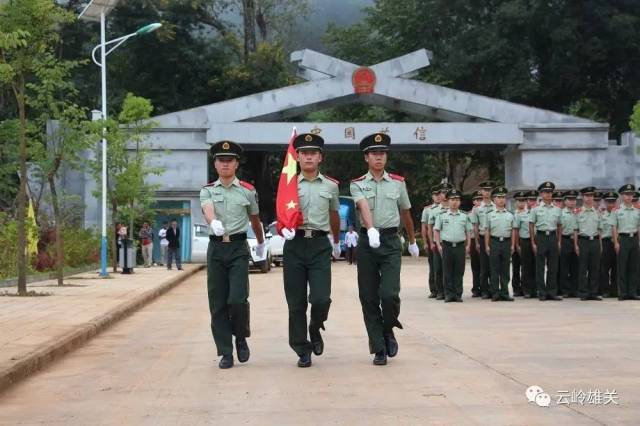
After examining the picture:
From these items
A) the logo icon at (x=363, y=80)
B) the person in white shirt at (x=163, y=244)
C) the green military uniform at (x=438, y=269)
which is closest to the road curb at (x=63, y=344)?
the green military uniform at (x=438, y=269)

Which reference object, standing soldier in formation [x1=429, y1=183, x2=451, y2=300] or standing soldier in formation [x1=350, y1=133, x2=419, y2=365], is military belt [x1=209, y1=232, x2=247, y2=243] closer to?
standing soldier in formation [x1=350, y1=133, x2=419, y2=365]

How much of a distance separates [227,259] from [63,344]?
2535 mm

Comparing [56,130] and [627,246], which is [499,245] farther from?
[56,130]

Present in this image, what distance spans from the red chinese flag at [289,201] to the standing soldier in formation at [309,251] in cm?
8

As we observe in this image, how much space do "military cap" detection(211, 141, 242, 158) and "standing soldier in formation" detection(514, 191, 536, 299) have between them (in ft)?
31.5

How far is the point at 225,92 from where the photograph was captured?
5478 centimetres

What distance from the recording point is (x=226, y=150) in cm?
972

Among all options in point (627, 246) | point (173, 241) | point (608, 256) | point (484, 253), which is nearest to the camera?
point (627, 246)

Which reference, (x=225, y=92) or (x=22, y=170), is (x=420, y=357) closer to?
(x=22, y=170)

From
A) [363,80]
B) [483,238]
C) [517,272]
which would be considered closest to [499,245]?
[483,238]

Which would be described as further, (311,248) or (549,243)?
(549,243)

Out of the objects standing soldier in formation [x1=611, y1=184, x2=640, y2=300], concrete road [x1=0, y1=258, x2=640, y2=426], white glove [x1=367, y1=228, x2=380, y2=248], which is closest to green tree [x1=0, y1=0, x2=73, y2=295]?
concrete road [x1=0, y1=258, x2=640, y2=426]

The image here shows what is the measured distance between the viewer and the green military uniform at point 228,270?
9461 millimetres

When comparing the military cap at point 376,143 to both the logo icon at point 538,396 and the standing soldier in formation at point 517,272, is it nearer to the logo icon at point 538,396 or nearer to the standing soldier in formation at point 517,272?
the logo icon at point 538,396
